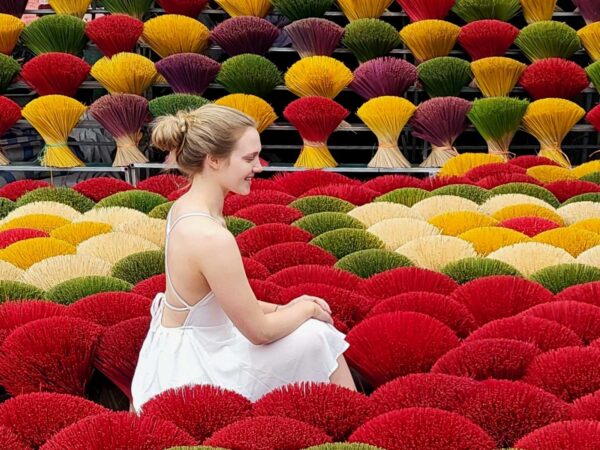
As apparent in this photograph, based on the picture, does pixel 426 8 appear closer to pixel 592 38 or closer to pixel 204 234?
pixel 592 38

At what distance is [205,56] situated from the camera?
3330mm

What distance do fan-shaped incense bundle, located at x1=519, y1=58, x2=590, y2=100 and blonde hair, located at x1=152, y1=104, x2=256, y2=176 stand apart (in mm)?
2100

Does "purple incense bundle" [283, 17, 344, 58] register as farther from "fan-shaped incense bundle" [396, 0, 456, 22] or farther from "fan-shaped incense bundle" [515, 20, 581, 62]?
"fan-shaped incense bundle" [515, 20, 581, 62]

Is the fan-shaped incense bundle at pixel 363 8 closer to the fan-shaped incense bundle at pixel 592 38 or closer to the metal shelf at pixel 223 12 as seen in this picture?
the metal shelf at pixel 223 12

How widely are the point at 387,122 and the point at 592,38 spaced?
0.86 meters

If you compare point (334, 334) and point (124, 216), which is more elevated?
point (334, 334)

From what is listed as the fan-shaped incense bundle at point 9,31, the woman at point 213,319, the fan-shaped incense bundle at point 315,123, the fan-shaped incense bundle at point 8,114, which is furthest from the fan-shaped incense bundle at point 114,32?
the woman at point 213,319

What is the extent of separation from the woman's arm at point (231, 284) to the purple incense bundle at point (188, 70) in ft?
6.35

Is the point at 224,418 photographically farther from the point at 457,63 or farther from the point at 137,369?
the point at 457,63

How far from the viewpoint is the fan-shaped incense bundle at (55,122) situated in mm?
3205

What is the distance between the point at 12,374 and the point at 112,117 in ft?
6.13

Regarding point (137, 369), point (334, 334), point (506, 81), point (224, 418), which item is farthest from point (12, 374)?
point (506, 81)

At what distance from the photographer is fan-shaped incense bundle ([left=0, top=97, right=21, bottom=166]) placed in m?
3.24

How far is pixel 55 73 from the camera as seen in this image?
327cm
